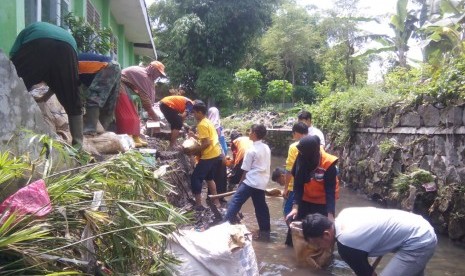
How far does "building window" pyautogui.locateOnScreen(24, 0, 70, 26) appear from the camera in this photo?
17.4 ft

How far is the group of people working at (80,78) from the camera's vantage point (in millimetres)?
3939

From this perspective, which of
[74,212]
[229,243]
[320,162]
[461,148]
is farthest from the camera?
[461,148]

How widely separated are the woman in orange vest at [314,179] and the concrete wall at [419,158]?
2873 millimetres

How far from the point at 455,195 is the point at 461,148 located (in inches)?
29.2

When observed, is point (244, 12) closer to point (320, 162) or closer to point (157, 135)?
point (157, 135)

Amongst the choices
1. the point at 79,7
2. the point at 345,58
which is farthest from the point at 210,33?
the point at 79,7

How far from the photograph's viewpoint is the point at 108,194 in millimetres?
2742

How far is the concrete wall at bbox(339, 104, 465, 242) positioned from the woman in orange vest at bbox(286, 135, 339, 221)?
2.87 m

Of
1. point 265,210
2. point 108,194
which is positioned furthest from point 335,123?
point 108,194

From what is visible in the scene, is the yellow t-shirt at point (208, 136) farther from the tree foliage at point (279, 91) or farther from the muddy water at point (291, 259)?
the tree foliage at point (279, 91)

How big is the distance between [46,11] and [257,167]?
11.0ft

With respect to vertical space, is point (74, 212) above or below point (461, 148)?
above

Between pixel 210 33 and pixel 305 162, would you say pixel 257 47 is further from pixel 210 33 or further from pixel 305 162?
pixel 305 162

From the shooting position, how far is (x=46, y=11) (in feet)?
20.1
